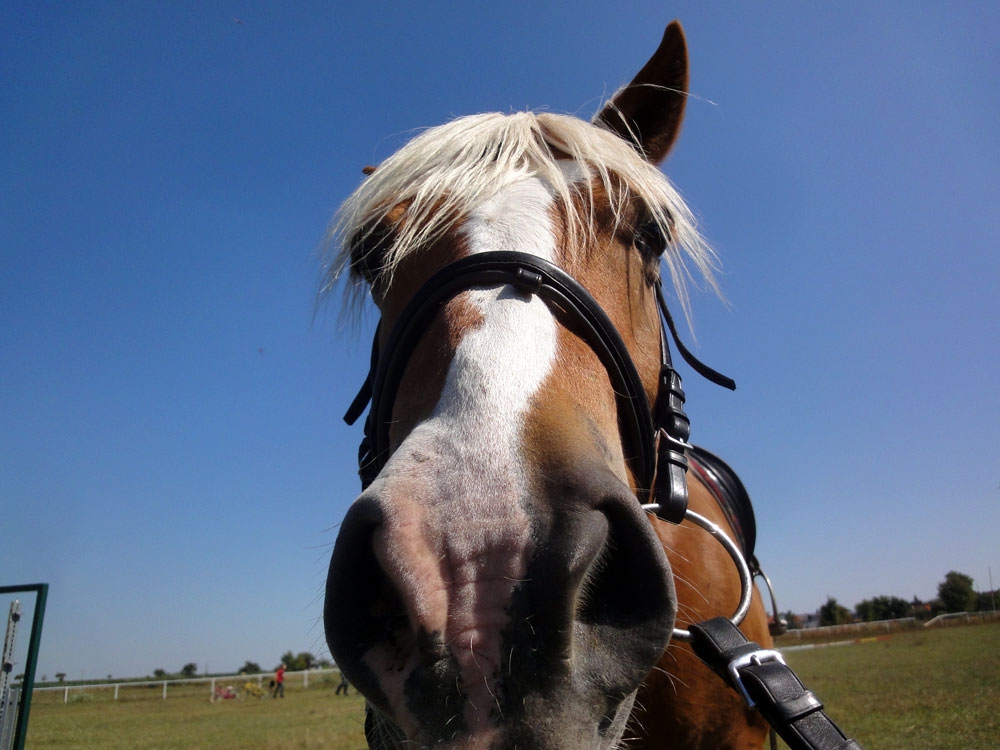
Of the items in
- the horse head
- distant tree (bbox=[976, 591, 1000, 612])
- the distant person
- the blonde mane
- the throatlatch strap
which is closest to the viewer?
the horse head

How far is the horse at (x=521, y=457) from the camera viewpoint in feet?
3.59

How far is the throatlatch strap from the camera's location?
5.06 feet

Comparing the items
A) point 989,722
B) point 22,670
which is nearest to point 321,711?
point 22,670

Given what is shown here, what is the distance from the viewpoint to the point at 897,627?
135ft

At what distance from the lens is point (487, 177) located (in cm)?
208

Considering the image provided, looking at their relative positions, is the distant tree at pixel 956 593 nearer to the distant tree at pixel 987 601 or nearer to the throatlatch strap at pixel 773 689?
the distant tree at pixel 987 601

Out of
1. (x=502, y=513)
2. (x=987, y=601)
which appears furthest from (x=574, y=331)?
(x=987, y=601)

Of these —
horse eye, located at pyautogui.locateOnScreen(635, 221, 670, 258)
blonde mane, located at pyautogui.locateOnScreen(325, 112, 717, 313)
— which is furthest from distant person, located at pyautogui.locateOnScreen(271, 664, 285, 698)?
horse eye, located at pyautogui.locateOnScreen(635, 221, 670, 258)

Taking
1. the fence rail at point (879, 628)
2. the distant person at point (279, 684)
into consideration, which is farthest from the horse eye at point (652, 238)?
Result: the fence rail at point (879, 628)

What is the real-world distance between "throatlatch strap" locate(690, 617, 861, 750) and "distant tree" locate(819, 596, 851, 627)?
6318cm

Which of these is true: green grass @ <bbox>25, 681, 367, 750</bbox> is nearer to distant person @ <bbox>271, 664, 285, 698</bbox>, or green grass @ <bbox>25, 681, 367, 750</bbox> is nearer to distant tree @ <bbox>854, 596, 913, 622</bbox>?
distant person @ <bbox>271, 664, 285, 698</bbox>

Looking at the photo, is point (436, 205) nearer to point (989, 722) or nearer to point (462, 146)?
point (462, 146)

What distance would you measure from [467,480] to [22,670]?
7965mm

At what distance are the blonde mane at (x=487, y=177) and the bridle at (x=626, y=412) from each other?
34 cm
